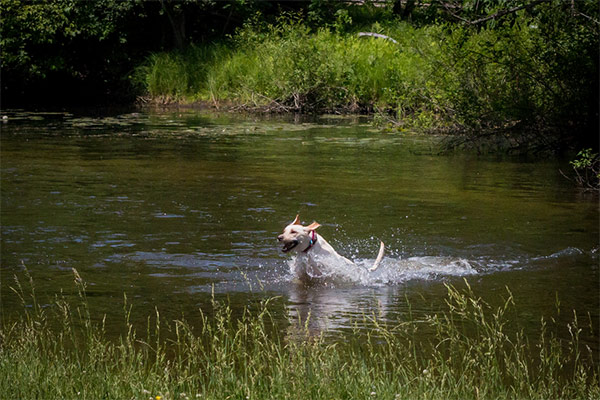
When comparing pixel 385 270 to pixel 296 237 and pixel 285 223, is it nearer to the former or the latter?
pixel 296 237

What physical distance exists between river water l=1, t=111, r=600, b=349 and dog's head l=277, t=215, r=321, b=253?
18.6 inches

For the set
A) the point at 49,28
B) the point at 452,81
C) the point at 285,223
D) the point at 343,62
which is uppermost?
the point at 49,28

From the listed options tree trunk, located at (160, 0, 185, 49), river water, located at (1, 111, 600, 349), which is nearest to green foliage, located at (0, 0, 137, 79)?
tree trunk, located at (160, 0, 185, 49)

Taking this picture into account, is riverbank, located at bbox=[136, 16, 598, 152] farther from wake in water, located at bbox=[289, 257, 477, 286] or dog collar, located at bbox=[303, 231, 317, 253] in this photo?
dog collar, located at bbox=[303, 231, 317, 253]

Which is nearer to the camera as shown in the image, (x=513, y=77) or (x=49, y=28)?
(x=513, y=77)

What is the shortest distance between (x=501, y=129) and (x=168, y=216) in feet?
27.3

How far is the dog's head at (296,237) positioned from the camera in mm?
10086

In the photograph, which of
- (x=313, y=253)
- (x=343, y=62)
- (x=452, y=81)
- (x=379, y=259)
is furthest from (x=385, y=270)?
(x=343, y=62)

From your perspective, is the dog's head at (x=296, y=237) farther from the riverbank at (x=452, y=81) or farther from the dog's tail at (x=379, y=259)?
the riverbank at (x=452, y=81)

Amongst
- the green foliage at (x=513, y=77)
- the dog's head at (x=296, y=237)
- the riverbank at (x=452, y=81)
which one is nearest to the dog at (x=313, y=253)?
the dog's head at (x=296, y=237)

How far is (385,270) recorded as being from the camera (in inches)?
429

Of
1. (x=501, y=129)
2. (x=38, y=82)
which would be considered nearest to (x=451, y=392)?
(x=501, y=129)

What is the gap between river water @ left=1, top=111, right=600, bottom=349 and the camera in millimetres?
9859

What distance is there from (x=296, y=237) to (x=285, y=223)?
3427mm
